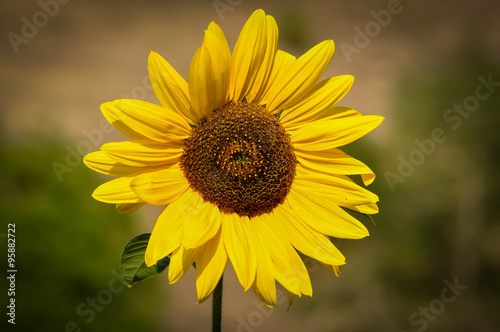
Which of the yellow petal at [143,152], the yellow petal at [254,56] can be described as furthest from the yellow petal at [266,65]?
the yellow petal at [143,152]

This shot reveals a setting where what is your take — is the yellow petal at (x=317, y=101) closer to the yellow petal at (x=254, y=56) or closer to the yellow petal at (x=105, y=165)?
the yellow petal at (x=254, y=56)

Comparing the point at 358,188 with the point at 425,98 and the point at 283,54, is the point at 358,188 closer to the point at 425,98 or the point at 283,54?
the point at 283,54

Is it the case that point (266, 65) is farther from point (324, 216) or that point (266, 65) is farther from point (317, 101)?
point (324, 216)

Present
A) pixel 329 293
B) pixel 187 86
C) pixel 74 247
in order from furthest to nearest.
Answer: pixel 329 293 < pixel 74 247 < pixel 187 86

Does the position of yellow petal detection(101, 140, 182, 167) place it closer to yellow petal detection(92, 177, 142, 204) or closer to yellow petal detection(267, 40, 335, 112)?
yellow petal detection(92, 177, 142, 204)

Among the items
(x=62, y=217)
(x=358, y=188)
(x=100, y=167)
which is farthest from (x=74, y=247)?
(x=358, y=188)

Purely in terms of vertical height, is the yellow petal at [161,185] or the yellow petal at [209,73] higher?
the yellow petal at [209,73]

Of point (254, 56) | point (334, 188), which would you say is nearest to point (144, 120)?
point (254, 56)
